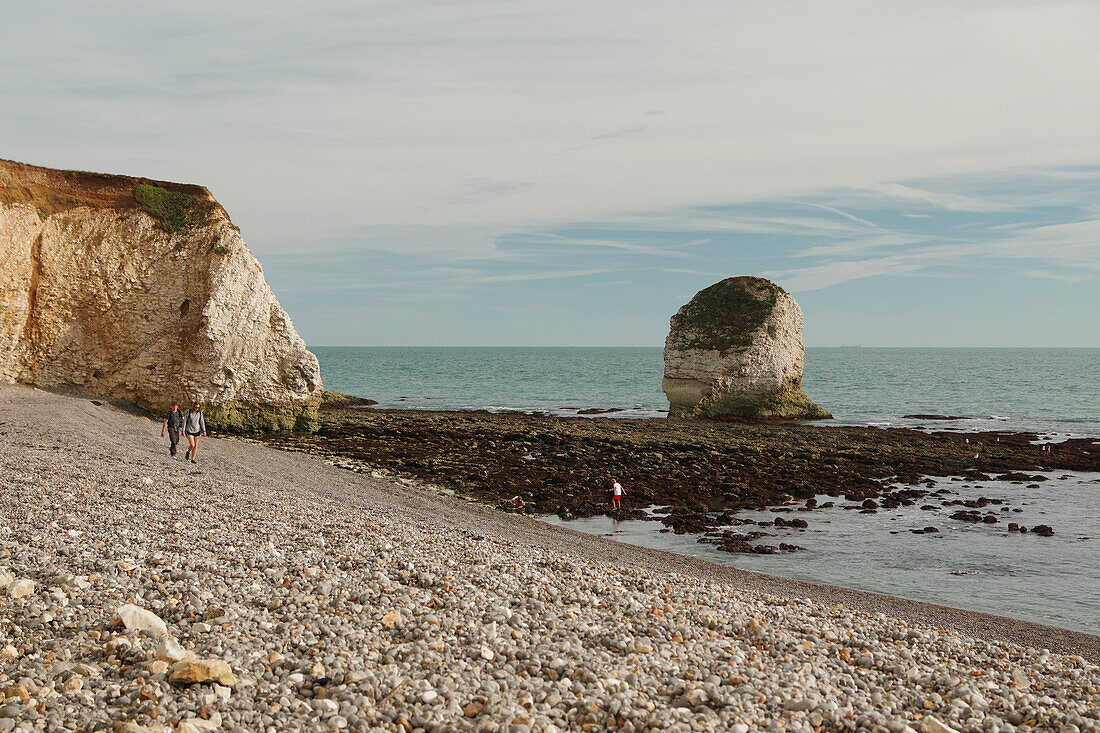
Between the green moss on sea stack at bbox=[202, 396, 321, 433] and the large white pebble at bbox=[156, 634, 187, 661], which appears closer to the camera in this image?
the large white pebble at bbox=[156, 634, 187, 661]

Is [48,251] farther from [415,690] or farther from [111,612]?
[415,690]

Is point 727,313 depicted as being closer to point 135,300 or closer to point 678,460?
point 678,460

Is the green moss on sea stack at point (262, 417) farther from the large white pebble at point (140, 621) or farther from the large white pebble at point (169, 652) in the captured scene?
the large white pebble at point (169, 652)

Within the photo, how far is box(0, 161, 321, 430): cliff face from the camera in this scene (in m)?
31.9

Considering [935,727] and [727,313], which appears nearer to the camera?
[935,727]

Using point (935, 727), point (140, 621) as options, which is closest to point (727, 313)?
point (935, 727)

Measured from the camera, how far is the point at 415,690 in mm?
6871

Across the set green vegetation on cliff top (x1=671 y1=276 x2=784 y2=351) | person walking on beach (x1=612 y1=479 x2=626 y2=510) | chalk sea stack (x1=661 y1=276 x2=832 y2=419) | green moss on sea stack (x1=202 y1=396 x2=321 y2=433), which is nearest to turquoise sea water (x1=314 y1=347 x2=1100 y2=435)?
chalk sea stack (x1=661 y1=276 x2=832 y2=419)

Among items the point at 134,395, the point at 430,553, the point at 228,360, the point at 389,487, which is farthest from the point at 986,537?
the point at 134,395

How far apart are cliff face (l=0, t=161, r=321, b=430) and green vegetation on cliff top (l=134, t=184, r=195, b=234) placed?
0.05 m

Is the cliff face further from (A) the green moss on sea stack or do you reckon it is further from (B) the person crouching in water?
(B) the person crouching in water

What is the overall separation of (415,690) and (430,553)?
5428 mm

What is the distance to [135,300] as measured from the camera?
32.8 meters

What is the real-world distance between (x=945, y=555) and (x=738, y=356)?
33802mm
